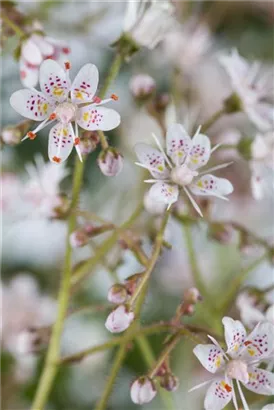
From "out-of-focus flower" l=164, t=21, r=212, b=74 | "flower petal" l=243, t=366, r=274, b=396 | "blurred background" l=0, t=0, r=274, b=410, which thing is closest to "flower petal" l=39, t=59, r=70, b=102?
"flower petal" l=243, t=366, r=274, b=396

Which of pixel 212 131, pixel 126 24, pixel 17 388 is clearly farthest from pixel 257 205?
pixel 126 24

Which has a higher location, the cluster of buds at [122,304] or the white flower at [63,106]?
the white flower at [63,106]

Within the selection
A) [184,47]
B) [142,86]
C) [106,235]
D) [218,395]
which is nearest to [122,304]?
[218,395]

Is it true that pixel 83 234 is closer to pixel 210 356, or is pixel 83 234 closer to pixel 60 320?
pixel 60 320

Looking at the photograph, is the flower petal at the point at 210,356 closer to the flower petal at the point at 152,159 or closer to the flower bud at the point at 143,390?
the flower bud at the point at 143,390

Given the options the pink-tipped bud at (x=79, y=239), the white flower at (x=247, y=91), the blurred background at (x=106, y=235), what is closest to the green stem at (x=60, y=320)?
the pink-tipped bud at (x=79, y=239)

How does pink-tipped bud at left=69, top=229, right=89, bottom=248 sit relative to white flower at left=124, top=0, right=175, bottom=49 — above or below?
below

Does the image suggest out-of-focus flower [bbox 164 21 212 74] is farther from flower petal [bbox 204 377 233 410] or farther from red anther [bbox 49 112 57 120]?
flower petal [bbox 204 377 233 410]

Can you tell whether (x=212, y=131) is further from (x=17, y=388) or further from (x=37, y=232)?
(x=17, y=388)
